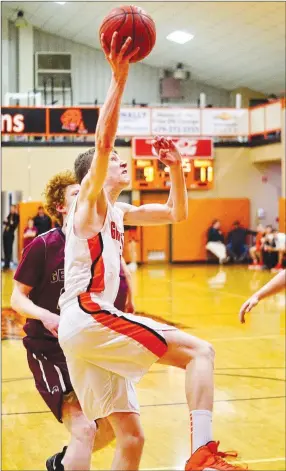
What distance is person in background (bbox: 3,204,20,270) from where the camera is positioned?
21.9 metres


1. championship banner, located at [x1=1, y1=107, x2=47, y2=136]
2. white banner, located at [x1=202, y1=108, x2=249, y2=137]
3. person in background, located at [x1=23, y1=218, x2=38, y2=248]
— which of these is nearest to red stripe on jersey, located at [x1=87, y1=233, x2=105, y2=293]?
person in background, located at [x1=23, y1=218, x2=38, y2=248]

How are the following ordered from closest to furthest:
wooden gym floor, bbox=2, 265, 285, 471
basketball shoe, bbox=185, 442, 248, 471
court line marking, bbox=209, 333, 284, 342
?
basketball shoe, bbox=185, 442, 248, 471
wooden gym floor, bbox=2, 265, 285, 471
court line marking, bbox=209, 333, 284, 342

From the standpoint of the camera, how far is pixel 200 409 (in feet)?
10.9

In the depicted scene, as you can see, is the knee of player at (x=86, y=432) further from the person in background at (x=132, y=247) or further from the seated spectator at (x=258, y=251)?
the seated spectator at (x=258, y=251)

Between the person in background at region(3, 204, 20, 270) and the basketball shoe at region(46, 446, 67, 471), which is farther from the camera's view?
the person in background at region(3, 204, 20, 270)

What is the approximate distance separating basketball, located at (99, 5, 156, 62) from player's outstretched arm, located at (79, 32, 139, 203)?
3cm

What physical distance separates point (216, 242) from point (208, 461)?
801 inches

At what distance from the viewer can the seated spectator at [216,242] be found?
23.2 metres

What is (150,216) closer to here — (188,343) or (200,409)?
(188,343)

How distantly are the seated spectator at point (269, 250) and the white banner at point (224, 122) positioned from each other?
3.33 meters

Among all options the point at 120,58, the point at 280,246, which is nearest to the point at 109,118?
the point at 120,58

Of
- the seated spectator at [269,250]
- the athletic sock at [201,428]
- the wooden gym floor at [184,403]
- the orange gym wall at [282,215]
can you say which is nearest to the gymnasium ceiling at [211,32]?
the orange gym wall at [282,215]

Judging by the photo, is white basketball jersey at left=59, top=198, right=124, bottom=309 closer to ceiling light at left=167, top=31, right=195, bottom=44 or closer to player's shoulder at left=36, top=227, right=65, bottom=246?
player's shoulder at left=36, top=227, right=65, bottom=246

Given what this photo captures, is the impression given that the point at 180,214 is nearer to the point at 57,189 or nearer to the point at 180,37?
the point at 57,189
